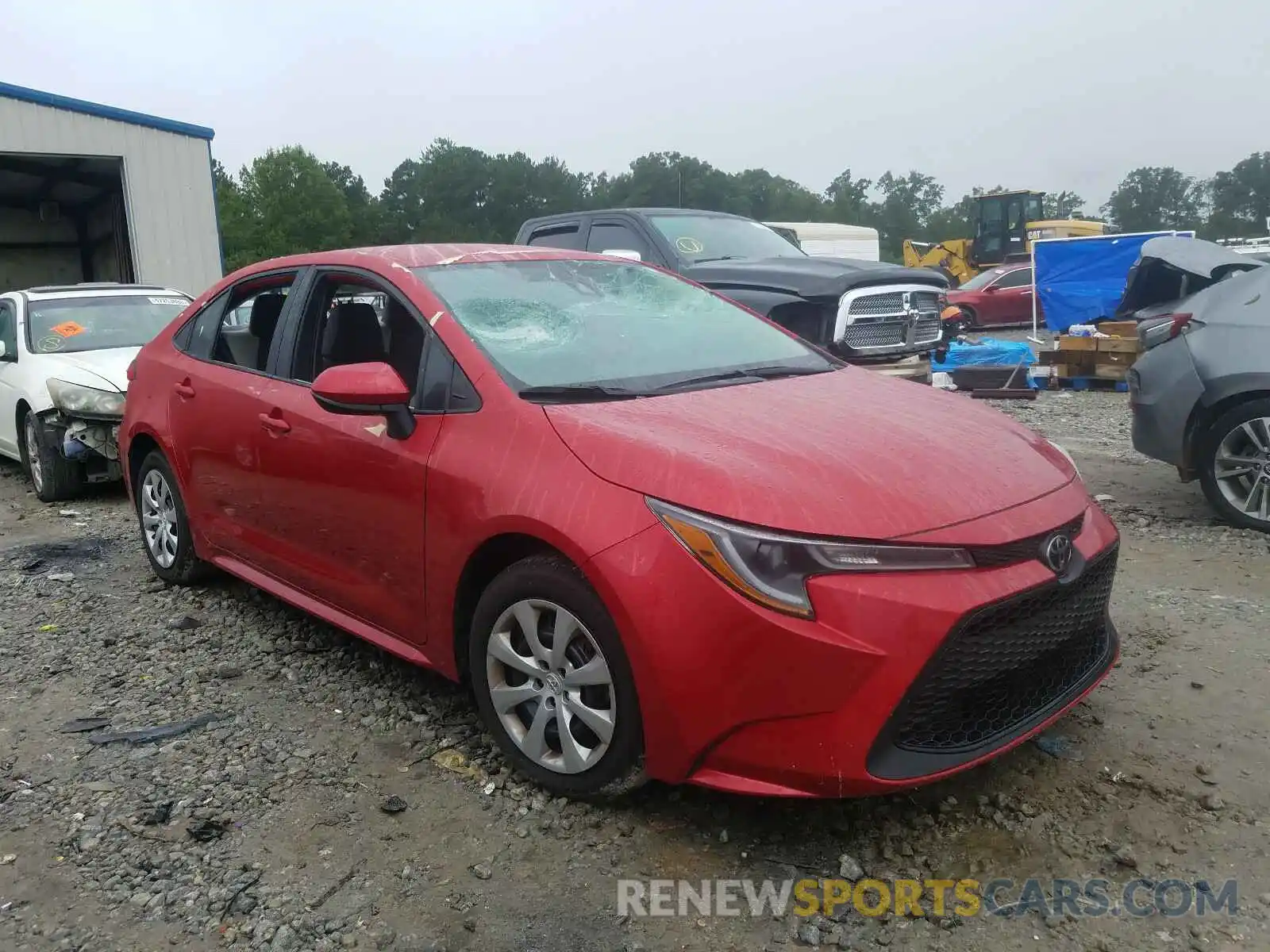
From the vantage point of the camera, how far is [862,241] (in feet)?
86.3

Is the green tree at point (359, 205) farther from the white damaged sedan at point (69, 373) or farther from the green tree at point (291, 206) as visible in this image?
the white damaged sedan at point (69, 373)

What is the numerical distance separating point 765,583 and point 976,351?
34.8 ft

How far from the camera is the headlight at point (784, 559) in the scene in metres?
2.31

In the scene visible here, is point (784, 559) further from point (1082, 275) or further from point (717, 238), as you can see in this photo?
point (1082, 275)

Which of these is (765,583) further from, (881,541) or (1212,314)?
(1212,314)

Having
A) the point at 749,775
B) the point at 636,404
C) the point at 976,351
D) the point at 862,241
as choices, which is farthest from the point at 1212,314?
the point at 862,241

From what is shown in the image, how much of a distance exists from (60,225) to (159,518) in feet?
65.3

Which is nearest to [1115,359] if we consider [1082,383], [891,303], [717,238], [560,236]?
[1082,383]

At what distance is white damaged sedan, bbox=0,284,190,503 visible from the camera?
6945 mm

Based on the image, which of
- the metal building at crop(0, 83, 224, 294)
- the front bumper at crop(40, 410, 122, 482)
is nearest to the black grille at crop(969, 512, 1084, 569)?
the front bumper at crop(40, 410, 122, 482)

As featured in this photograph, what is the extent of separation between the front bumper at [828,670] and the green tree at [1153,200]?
303ft

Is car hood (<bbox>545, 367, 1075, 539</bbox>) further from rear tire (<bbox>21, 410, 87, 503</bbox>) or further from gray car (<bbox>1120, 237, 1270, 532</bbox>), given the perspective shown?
rear tire (<bbox>21, 410, 87, 503</bbox>)

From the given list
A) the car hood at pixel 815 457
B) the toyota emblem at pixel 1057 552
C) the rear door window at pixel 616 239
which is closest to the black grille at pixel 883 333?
the rear door window at pixel 616 239

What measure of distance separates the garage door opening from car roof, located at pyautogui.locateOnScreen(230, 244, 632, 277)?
1433cm
